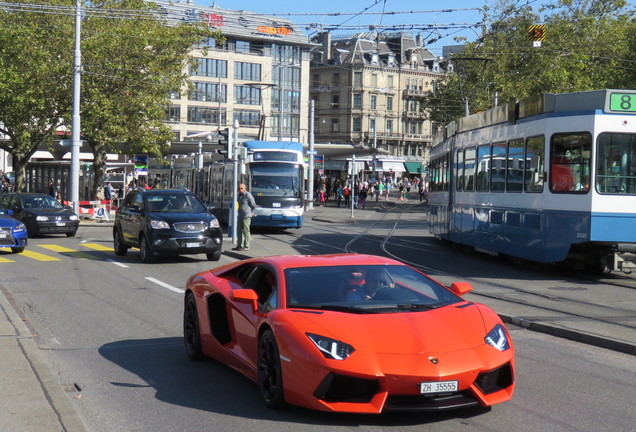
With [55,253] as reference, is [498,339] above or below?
above

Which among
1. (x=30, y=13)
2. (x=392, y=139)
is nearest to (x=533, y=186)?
(x=30, y=13)

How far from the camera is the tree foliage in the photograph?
46344 mm

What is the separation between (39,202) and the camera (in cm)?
2962

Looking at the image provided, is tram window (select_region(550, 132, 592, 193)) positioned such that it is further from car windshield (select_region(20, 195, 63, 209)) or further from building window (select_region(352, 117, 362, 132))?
building window (select_region(352, 117, 362, 132))

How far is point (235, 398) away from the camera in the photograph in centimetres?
711

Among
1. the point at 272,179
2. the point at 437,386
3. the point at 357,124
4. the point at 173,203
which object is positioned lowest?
the point at 437,386

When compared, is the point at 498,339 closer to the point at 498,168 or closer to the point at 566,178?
the point at 566,178

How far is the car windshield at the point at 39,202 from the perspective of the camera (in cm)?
2936

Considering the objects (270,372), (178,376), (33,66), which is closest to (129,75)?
(33,66)

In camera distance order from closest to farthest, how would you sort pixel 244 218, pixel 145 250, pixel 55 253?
pixel 145 250 → pixel 244 218 → pixel 55 253

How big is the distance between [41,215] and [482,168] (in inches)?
592

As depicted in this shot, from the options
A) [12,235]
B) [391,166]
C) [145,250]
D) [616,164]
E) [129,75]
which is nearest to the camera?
[616,164]

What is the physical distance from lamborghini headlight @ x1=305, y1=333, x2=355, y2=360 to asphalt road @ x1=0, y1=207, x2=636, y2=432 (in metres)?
0.52

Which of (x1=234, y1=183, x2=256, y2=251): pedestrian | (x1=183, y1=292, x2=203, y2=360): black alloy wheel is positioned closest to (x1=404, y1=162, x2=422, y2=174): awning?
(x1=234, y1=183, x2=256, y2=251): pedestrian
